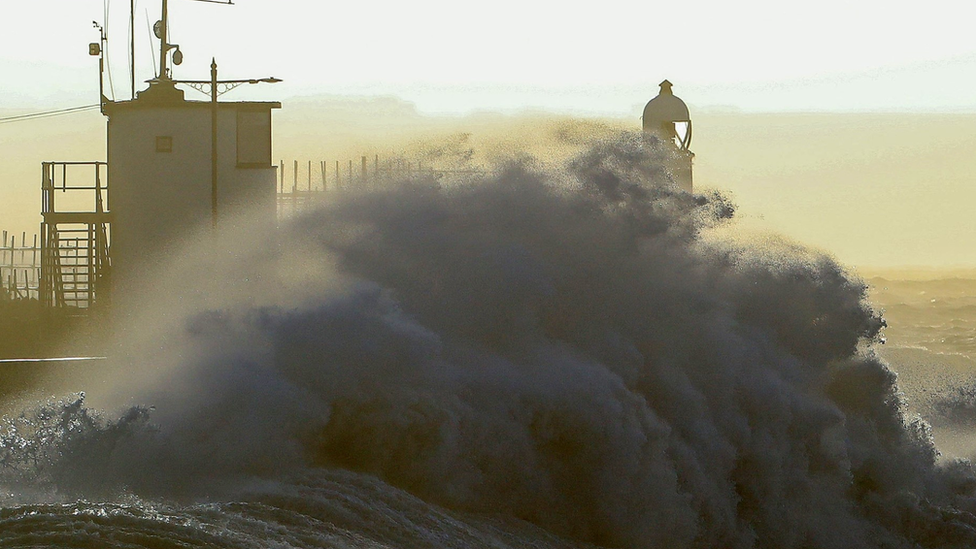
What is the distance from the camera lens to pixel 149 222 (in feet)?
83.9

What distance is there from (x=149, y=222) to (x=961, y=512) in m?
13.9

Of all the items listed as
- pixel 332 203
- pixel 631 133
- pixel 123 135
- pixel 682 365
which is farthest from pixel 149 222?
pixel 682 365

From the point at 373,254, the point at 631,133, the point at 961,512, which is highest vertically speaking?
the point at 631,133

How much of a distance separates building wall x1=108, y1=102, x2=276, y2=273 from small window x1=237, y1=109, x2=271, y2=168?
10cm

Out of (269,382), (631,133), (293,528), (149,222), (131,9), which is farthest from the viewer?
(131,9)

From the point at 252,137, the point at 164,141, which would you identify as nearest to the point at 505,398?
the point at 252,137

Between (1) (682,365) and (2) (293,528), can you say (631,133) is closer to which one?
(1) (682,365)

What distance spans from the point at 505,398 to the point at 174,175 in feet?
39.2

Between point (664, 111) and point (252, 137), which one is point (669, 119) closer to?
point (664, 111)

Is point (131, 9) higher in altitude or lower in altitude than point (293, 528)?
higher

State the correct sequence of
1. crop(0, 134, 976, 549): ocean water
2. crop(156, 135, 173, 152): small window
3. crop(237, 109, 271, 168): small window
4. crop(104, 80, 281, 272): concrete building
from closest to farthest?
crop(0, 134, 976, 549): ocean water → crop(104, 80, 281, 272): concrete building → crop(156, 135, 173, 152): small window → crop(237, 109, 271, 168): small window

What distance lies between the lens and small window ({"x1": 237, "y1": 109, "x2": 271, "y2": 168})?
A: 1013 inches

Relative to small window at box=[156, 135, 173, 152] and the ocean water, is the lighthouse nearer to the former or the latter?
the ocean water

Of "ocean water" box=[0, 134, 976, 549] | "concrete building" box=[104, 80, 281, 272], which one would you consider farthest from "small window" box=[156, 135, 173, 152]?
"ocean water" box=[0, 134, 976, 549]
